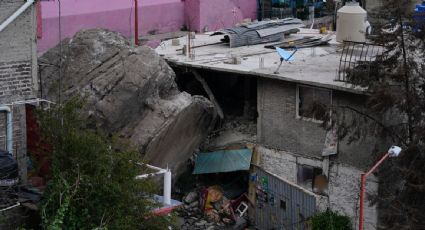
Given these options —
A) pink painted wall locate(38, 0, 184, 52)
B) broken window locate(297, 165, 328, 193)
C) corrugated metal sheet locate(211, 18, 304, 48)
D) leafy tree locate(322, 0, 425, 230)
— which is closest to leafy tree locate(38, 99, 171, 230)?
leafy tree locate(322, 0, 425, 230)

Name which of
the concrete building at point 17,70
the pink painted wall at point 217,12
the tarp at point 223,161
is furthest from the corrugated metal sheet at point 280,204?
the pink painted wall at point 217,12

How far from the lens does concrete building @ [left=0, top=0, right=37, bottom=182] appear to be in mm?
14445

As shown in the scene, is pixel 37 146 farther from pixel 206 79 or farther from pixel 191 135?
pixel 206 79

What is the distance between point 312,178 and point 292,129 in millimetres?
1515

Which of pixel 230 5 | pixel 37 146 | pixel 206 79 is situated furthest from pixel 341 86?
pixel 230 5

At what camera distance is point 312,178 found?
22.6m

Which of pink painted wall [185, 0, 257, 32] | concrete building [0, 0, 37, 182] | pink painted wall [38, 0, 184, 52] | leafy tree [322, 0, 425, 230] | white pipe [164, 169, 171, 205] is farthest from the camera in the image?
pink painted wall [185, 0, 257, 32]

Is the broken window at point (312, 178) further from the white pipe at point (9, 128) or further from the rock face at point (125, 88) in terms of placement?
the white pipe at point (9, 128)

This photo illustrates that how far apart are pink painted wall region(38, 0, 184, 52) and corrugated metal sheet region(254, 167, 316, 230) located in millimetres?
8983

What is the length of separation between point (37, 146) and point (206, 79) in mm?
10802

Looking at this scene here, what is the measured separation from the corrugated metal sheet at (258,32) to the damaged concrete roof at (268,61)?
0.28 meters

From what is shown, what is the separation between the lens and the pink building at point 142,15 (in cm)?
2702

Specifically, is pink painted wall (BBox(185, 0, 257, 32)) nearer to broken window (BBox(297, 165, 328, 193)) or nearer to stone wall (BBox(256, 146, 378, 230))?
stone wall (BBox(256, 146, 378, 230))

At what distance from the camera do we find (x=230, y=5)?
3478cm
